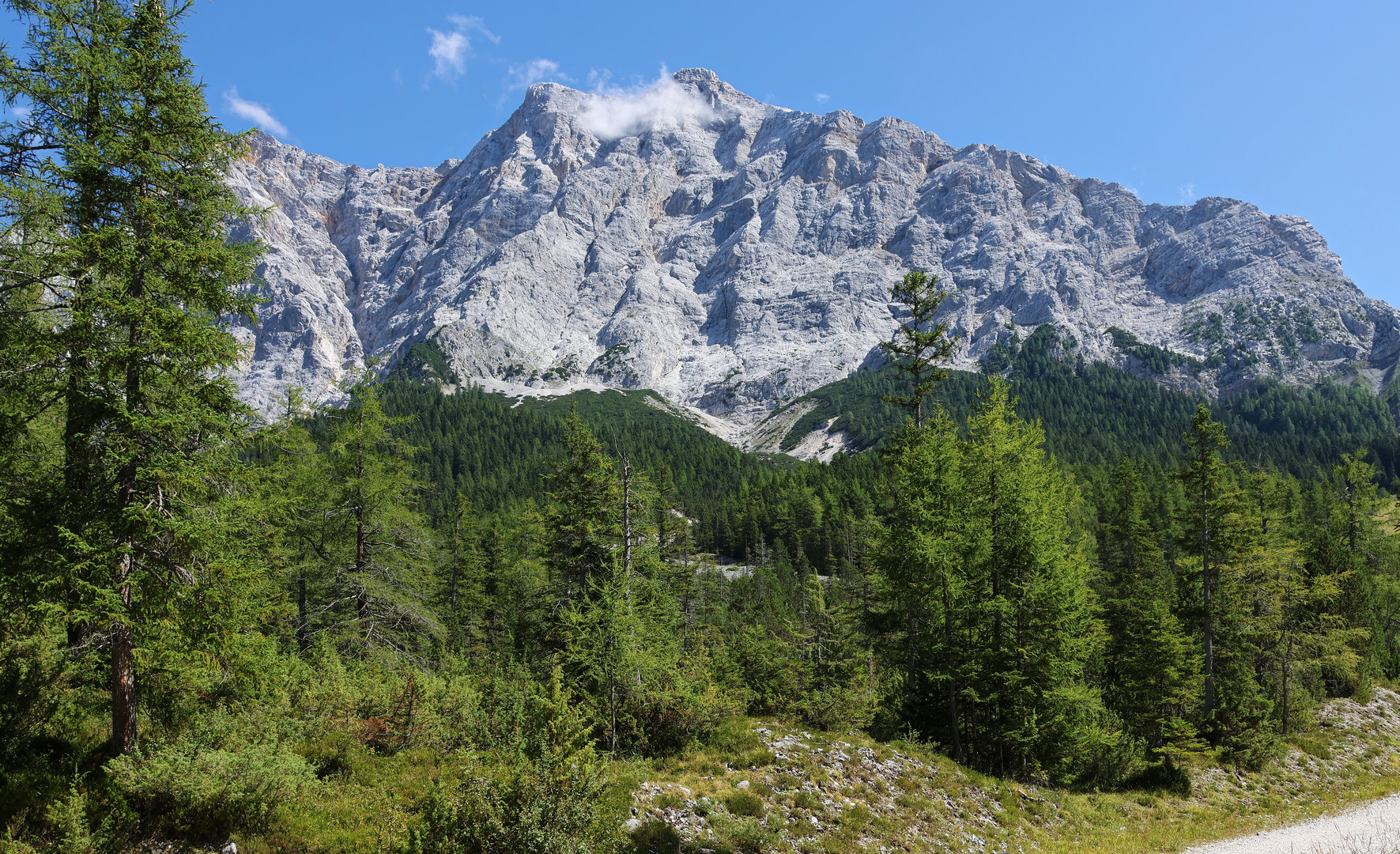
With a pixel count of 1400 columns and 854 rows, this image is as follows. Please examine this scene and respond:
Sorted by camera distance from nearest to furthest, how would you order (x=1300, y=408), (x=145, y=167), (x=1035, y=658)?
(x=145, y=167), (x=1035, y=658), (x=1300, y=408)

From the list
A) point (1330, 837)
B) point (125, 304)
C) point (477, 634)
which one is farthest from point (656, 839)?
point (477, 634)

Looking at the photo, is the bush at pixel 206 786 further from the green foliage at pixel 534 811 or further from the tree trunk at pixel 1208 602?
the tree trunk at pixel 1208 602

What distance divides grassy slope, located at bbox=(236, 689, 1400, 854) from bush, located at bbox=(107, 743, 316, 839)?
1.35 ft

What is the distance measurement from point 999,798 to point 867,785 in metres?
3.99

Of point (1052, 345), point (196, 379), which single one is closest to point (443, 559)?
point (196, 379)

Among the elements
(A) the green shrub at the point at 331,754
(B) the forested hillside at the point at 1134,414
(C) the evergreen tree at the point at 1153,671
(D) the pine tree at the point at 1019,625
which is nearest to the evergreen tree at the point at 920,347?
(D) the pine tree at the point at 1019,625

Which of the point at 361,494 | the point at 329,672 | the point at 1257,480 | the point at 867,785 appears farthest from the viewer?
the point at 1257,480

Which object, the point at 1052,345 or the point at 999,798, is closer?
the point at 999,798

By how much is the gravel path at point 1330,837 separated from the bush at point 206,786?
1911 cm

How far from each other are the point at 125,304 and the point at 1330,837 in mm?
28099

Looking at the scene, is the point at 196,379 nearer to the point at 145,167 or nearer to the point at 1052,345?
the point at 145,167

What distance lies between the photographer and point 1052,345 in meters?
198

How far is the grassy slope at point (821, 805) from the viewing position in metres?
9.51

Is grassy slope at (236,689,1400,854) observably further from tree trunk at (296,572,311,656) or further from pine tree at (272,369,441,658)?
tree trunk at (296,572,311,656)
